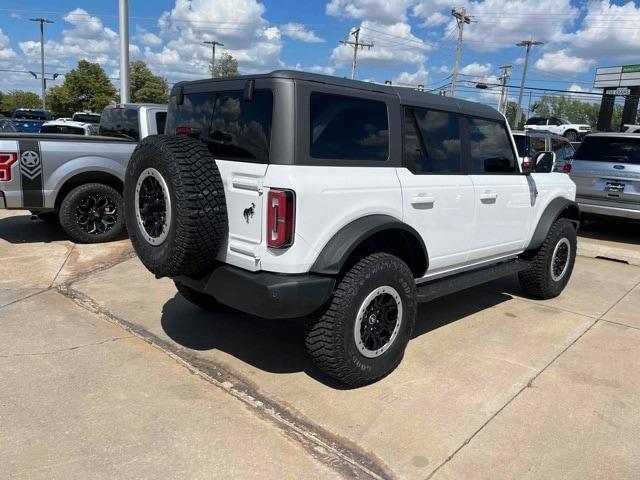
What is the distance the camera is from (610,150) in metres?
8.83

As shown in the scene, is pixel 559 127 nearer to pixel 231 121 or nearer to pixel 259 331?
pixel 259 331

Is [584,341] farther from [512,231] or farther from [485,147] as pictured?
[485,147]

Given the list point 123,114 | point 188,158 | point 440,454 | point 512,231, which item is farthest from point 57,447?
point 123,114

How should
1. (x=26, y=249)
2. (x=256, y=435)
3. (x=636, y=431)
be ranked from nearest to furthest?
(x=256, y=435) → (x=636, y=431) → (x=26, y=249)

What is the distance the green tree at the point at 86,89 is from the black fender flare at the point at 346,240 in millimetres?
53135

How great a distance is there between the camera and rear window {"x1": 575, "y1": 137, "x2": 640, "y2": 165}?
8539 millimetres

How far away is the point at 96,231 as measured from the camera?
289 inches

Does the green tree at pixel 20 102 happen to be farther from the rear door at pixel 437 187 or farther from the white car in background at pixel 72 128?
the rear door at pixel 437 187

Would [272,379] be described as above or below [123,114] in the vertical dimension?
below

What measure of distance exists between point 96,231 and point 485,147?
537 cm

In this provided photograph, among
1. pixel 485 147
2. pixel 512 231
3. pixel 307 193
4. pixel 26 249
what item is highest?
pixel 485 147

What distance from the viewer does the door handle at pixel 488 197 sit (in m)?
4.37

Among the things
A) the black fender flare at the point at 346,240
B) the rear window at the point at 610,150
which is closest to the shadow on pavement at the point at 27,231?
the black fender flare at the point at 346,240

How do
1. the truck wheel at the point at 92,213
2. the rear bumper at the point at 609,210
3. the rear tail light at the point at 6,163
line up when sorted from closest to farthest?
the rear tail light at the point at 6,163, the truck wheel at the point at 92,213, the rear bumper at the point at 609,210
